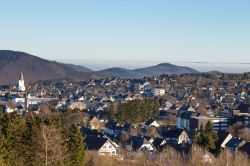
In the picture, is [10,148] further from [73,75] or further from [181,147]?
[73,75]

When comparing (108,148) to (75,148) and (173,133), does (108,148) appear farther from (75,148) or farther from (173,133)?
(75,148)

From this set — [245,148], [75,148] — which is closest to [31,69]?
[245,148]

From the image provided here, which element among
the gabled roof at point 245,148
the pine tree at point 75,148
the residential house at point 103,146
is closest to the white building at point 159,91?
the residential house at point 103,146

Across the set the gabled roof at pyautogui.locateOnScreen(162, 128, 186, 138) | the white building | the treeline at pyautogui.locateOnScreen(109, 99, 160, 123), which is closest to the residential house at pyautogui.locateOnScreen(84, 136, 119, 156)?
the gabled roof at pyautogui.locateOnScreen(162, 128, 186, 138)

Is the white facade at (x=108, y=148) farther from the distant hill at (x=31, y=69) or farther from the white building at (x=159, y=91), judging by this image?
the distant hill at (x=31, y=69)

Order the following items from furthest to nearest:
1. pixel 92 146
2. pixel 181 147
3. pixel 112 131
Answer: pixel 112 131, pixel 92 146, pixel 181 147

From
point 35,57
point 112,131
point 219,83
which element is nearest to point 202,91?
point 219,83
